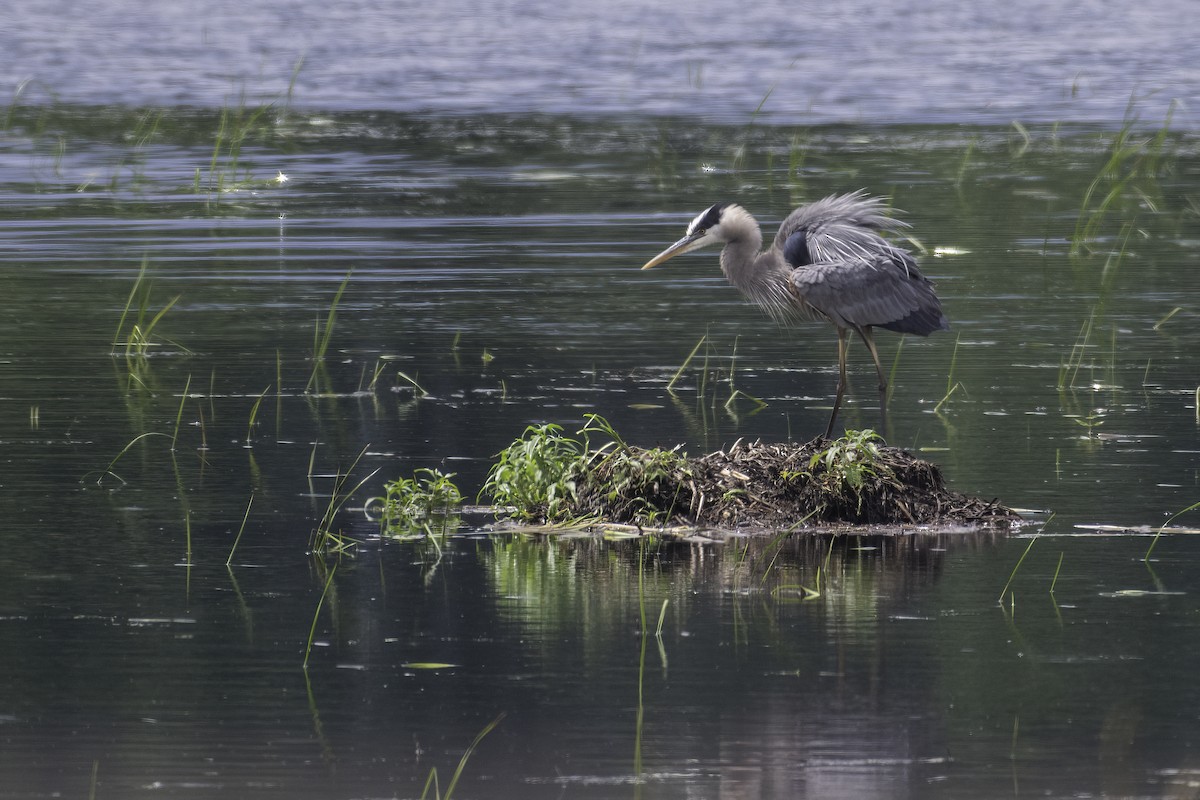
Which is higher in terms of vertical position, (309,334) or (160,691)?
(309,334)

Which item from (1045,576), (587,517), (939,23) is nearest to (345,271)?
(587,517)

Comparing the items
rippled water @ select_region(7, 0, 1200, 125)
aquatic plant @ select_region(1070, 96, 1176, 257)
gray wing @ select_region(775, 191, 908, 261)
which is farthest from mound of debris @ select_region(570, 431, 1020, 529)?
rippled water @ select_region(7, 0, 1200, 125)

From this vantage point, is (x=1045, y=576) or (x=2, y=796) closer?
(x=2, y=796)

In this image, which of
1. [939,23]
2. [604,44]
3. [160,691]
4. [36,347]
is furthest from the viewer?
[939,23]

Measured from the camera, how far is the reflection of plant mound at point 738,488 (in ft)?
30.9

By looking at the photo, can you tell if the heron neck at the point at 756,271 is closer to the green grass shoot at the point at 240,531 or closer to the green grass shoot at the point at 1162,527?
the green grass shoot at the point at 1162,527

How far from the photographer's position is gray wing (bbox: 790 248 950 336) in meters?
11.5

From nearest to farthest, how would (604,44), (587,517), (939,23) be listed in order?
(587,517) < (604,44) < (939,23)

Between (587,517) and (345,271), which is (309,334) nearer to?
(345,271)

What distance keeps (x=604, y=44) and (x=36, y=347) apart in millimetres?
30272

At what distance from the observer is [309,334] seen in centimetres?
1495

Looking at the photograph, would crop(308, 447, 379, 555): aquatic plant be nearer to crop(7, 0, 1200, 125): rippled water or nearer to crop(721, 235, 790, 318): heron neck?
crop(721, 235, 790, 318): heron neck

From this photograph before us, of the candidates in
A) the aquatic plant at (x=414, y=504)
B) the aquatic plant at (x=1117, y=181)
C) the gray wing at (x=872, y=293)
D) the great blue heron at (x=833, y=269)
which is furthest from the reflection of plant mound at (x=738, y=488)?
the aquatic plant at (x=1117, y=181)

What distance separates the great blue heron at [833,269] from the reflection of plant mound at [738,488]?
188 centimetres
